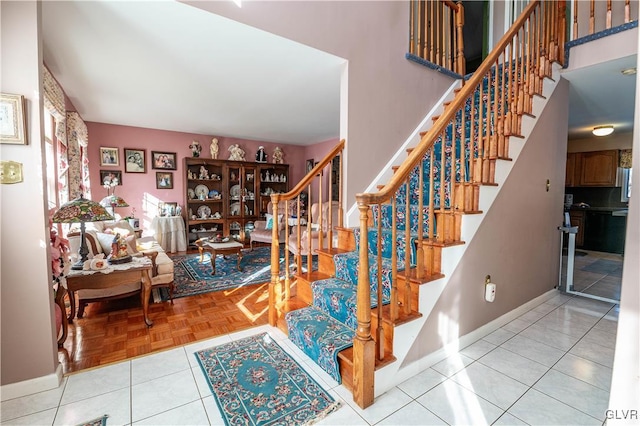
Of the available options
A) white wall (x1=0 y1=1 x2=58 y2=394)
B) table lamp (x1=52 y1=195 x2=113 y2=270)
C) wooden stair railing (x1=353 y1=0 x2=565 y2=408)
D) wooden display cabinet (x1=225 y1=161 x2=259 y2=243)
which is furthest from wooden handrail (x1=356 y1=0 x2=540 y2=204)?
wooden display cabinet (x1=225 y1=161 x2=259 y2=243)

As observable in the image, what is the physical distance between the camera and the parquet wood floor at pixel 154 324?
218 centimetres

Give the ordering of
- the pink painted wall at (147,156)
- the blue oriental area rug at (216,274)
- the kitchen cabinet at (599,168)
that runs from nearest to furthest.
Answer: the blue oriental area rug at (216,274), the pink painted wall at (147,156), the kitchen cabinet at (599,168)

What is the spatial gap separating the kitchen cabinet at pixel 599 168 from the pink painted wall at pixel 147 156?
766cm

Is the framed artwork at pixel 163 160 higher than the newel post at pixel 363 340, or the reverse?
the framed artwork at pixel 163 160

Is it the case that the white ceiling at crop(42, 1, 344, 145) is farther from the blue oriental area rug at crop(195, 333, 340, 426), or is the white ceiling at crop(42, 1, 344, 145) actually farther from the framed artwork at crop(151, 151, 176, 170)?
the blue oriental area rug at crop(195, 333, 340, 426)

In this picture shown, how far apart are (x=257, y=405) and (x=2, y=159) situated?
6.46ft

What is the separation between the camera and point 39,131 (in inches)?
67.7

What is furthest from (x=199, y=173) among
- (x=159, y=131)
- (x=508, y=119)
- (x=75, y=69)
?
(x=508, y=119)

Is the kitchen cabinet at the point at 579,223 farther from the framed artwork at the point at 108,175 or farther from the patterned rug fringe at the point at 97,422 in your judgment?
the framed artwork at the point at 108,175

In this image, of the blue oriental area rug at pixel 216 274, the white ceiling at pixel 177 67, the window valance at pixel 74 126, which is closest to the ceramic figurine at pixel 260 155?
the white ceiling at pixel 177 67

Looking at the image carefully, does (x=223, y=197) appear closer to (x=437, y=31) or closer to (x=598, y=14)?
(x=437, y=31)

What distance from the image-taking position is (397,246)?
7.72 feet

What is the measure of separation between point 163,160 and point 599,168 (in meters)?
8.76

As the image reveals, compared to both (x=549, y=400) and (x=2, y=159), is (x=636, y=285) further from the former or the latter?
(x=2, y=159)
